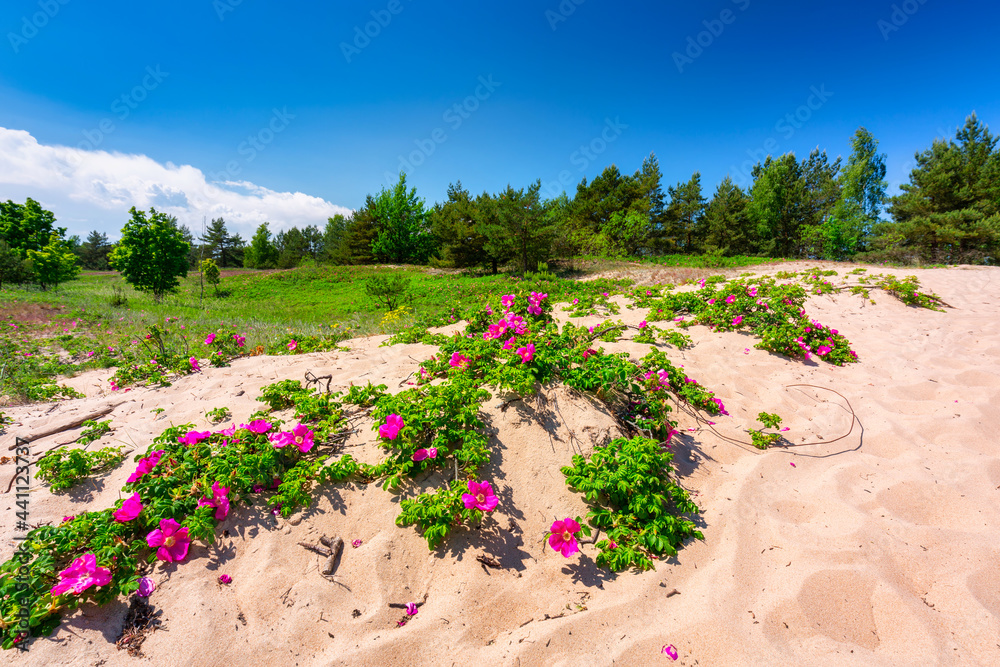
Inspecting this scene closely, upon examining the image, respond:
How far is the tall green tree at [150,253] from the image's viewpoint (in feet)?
52.0

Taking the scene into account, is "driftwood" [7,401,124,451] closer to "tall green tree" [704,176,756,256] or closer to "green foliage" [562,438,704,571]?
"green foliage" [562,438,704,571]

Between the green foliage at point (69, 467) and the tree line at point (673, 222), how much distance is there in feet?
52.7

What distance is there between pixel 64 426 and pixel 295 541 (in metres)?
2.64

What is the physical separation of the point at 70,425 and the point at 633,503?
14.4 feet

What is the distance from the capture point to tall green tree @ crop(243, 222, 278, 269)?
40.1 metres

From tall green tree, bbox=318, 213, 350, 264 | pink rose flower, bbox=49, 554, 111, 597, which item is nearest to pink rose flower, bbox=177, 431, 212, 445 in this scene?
pink rose flower, bbox=49, 554, 111, 597

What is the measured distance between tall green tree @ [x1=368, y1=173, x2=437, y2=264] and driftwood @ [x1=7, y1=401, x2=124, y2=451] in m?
29.5

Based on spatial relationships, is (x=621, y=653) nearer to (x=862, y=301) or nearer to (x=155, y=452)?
(x=155, y=452)

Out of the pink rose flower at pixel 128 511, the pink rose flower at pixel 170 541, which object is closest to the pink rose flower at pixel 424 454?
the pink rose flower at pixel 170 541

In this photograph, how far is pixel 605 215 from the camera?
28.5 meters

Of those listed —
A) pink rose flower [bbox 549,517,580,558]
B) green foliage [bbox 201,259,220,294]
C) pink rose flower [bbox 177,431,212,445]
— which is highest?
green foliage [bbox 201,259,220,294]

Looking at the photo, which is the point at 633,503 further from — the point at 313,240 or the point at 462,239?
the point at 313,240

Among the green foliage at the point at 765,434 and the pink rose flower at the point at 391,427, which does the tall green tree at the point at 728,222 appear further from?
the pink rose flower at the point at 391,427

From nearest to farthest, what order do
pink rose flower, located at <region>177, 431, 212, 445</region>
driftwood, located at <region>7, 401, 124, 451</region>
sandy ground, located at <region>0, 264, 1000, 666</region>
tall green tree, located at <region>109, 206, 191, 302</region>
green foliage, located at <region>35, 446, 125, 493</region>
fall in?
1. sandy ground, located at <region>0, 264, 1000, 666</region>
2. green foliage, located at <region>35, 446, 125, 493</region>
3. pink rose flower, located at <region>177, 431, 212, 445</region>
4. driftwood, located at <region>7, 401, 124, 451</region>
5. tall green tree, located at <region>109, 206, 191, 302</region>
